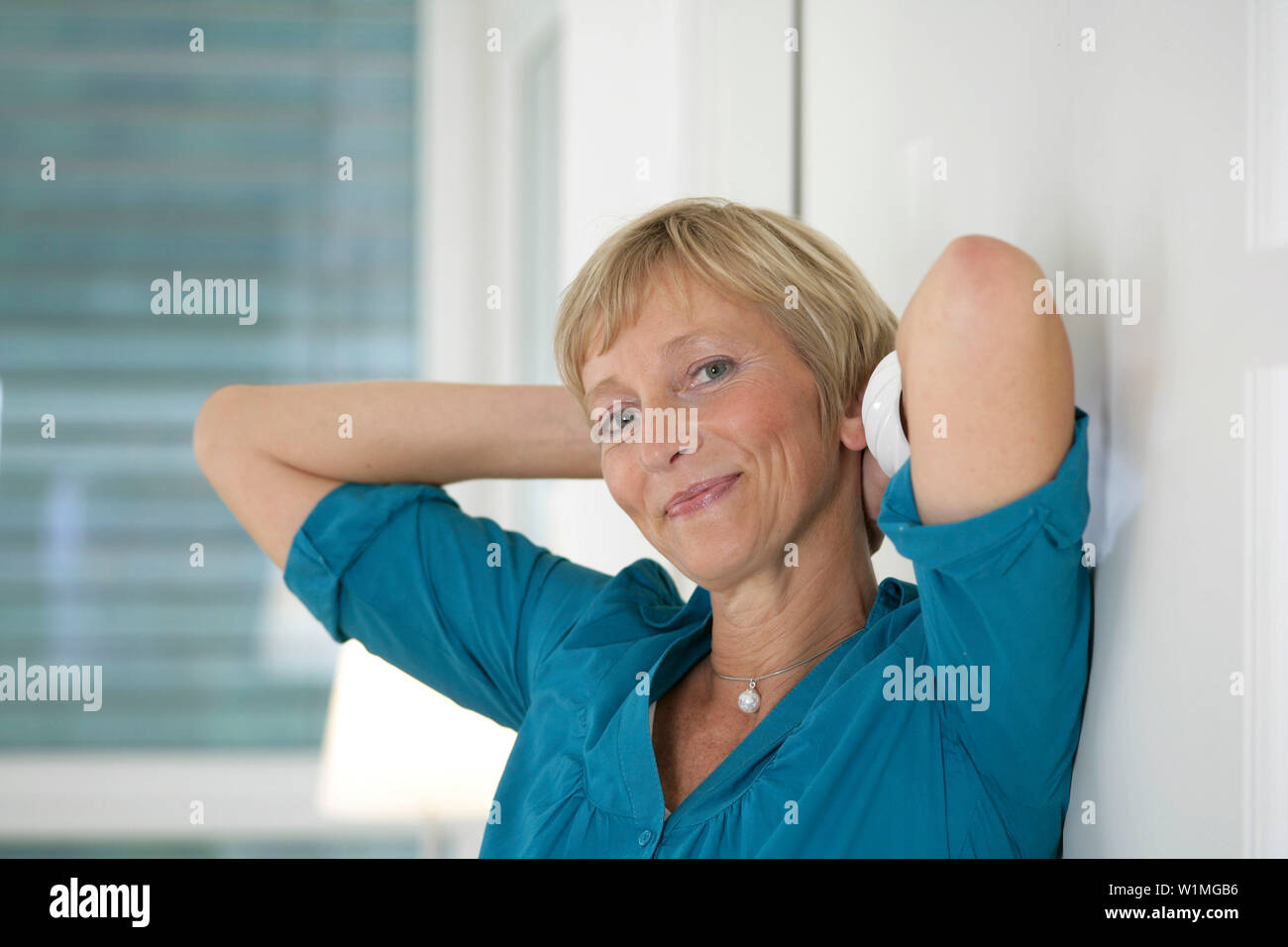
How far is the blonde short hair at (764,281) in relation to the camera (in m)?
0.98

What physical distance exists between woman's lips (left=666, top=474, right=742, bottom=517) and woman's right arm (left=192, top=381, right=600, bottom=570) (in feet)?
0.88

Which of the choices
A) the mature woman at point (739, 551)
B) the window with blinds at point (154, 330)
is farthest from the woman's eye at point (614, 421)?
the window with blinds at point (154, 330)

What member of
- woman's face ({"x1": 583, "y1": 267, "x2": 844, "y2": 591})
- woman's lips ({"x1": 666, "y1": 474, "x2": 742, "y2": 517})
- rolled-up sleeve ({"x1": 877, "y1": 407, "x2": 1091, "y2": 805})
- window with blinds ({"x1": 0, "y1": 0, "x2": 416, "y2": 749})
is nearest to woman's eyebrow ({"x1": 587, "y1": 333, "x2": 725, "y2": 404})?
woman's face ({"x1": 583, "y1": 267, "x2": 844, "y2": 591})

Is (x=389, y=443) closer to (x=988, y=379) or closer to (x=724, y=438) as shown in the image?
(x=724, y=438)

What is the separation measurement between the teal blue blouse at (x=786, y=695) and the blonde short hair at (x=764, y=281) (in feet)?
0.69

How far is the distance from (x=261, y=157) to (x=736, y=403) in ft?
6.76

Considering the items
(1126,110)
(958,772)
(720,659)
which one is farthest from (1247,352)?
(720,659)

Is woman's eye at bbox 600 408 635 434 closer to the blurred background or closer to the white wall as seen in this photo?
the white wall

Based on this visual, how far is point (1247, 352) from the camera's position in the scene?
2.07 ft

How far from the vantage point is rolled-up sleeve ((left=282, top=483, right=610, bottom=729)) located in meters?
1.19

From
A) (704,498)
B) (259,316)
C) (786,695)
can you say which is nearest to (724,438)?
(704,498)

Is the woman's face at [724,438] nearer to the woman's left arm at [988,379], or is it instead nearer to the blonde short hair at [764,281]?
the blonde short hair at [764,281]

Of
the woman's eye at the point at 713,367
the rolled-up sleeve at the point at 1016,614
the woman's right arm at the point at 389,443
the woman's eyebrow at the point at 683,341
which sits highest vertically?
the woman's eyebrow at the point at 683,341
